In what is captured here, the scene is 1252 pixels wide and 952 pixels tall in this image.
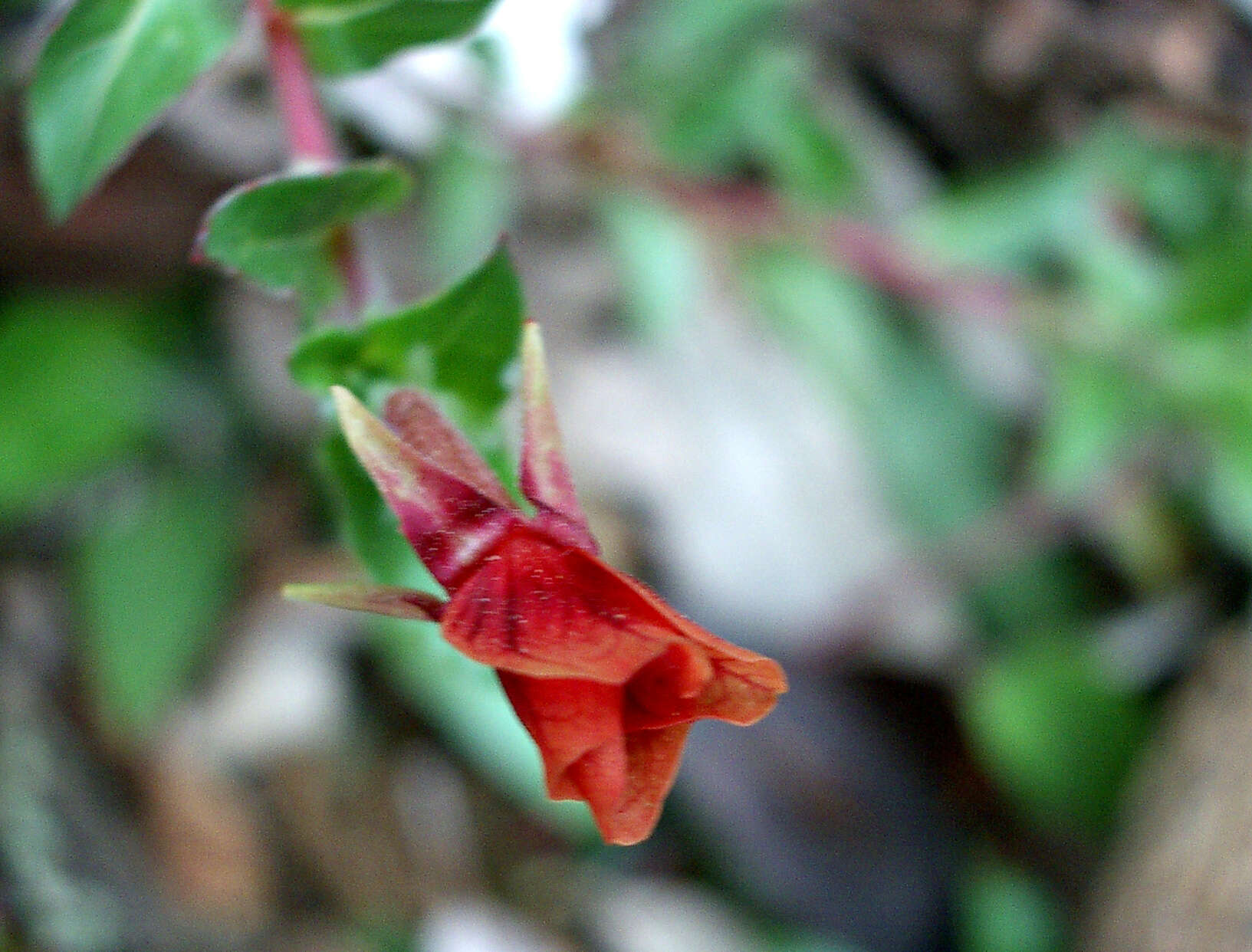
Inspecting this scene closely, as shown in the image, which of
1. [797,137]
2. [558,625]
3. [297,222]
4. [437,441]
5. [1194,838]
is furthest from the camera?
[797,137]

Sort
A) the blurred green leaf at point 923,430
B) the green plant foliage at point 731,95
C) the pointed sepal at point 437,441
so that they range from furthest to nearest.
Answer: the blurred green leaf at point 923,430, the green plant foliage at point 731,95, the pointed sepal at point 437,441

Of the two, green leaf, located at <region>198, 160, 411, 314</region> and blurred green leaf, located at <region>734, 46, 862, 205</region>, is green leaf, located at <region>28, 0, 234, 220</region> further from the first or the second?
blurred green leaf, located at <region>734, 46, 862, 205</region>

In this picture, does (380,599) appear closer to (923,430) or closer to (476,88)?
(476,88)

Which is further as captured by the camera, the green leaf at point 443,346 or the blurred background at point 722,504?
the blurred background at point 722,504

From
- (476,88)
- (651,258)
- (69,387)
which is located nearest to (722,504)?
(651,258)

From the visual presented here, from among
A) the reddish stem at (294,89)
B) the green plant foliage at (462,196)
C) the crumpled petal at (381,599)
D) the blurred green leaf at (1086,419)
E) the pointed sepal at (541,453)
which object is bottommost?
the blurred green leaf at (1086,419)

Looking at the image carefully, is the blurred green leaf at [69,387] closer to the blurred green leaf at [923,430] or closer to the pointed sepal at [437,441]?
the blurred green leaf at [923,430]

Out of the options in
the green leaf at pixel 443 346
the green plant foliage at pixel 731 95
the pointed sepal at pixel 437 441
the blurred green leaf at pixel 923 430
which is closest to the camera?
the pointed sepal at pixel 437 441

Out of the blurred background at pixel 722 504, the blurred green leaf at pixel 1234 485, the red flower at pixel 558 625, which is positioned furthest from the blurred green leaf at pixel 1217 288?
Result: the red flower at pixel 558 625
